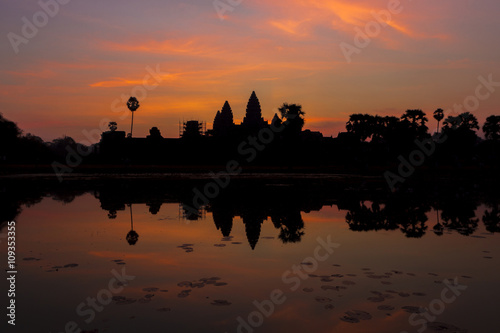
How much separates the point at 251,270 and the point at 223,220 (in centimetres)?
668

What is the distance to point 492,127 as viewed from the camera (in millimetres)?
101000

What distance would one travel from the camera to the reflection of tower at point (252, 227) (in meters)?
12.5

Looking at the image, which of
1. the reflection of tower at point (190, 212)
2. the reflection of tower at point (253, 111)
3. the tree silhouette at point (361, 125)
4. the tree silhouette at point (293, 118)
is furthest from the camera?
the reflection of tower at point (253, 111)

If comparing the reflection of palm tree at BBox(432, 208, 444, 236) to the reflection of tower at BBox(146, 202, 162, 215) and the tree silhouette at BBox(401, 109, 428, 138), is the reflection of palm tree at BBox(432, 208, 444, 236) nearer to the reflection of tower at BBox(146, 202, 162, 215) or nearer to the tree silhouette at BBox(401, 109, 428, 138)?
the reflection of tower at BBox(146, 202, 162, 215)

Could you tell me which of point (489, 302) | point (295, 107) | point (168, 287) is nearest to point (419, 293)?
point (489, 302)

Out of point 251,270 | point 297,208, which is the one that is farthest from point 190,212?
point 251,270

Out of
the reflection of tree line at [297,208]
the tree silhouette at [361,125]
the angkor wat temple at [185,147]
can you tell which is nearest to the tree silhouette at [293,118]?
the angkor wat temple at [185,147]

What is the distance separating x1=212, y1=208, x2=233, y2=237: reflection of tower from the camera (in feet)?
46.3

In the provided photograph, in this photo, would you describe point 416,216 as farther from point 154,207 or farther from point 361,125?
point 361,125

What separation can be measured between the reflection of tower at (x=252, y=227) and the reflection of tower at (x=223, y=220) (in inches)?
21.7

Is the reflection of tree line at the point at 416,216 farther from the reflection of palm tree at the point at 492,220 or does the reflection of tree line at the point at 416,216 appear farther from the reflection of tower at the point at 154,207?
the reflection of tower at the point at 154,207

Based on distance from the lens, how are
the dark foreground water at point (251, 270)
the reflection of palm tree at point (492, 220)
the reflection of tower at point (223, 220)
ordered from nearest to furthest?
the dark foreground water at point (251, 270), the reflection of tower at point (223, 220), the reflection of palm tree at point (492, 220)

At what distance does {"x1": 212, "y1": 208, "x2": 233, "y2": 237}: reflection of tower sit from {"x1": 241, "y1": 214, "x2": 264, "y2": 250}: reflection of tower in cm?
55

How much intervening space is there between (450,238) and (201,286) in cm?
863
